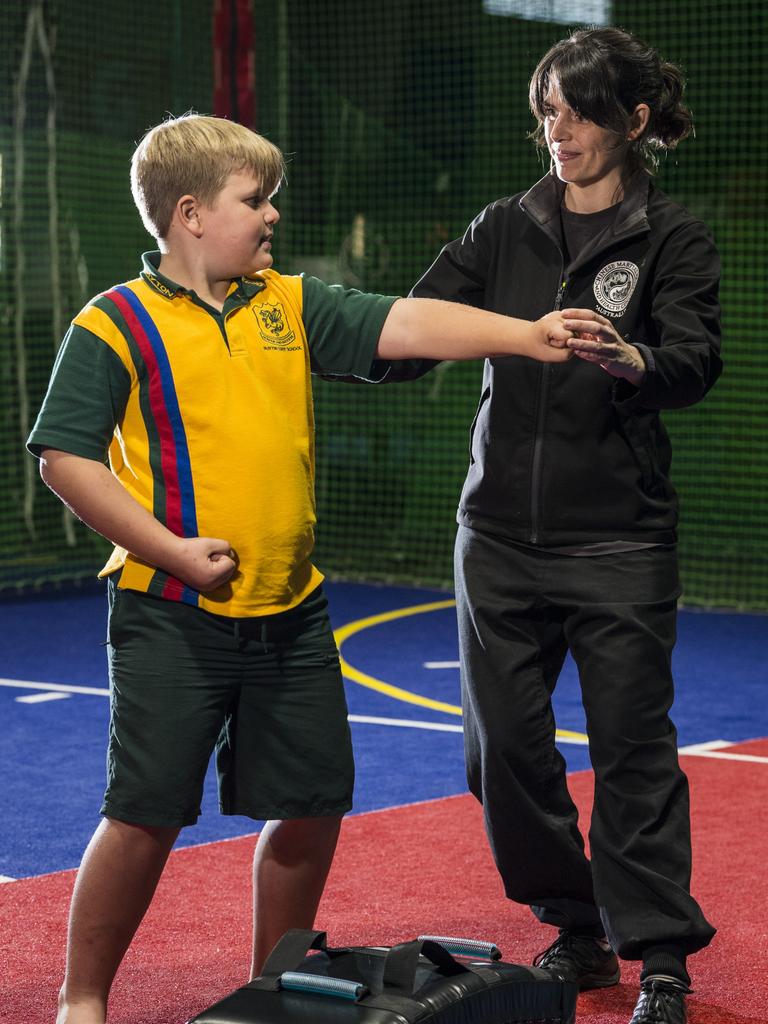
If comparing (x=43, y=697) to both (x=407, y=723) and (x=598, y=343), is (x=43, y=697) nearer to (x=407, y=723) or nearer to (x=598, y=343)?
(x=407, y=723)

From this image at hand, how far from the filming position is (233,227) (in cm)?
242

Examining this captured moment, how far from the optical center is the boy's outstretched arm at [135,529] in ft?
7.56

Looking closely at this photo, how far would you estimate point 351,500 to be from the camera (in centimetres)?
994

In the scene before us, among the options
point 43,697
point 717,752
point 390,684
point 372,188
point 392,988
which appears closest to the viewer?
point 392,988

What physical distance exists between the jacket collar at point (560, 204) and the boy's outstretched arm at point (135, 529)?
2.94ft

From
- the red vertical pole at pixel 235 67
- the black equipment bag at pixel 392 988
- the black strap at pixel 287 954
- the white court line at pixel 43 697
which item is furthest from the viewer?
the red vertical pole at pixel 235 67

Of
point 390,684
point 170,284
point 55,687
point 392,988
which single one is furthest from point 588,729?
point 55,687

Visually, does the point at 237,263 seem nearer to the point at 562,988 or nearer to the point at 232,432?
the point at 232,432

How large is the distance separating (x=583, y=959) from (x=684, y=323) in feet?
3.84

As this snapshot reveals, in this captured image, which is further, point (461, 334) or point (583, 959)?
point (583, 959)

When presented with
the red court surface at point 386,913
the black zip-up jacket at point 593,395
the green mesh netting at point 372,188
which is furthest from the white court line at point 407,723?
the green mesh netting at point 372,188

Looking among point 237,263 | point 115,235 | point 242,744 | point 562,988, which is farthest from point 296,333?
point 115,235

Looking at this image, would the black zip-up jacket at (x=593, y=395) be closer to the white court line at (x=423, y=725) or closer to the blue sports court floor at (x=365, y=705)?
the blue sports court floor at (x=365, y=705)

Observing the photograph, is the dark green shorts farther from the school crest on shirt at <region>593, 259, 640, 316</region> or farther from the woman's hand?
the school crest on shirt at <region>593, 259, 640, 316</region>
